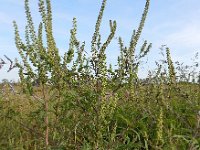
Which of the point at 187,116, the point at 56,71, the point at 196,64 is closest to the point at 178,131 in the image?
the point at 187,116

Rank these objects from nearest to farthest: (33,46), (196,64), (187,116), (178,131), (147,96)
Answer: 1. (33,46)
2. (178,131)
3. (187,116)
4. (147,96)
5. (196,64)

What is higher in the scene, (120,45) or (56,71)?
(120,45)

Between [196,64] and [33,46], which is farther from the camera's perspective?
[196,64]

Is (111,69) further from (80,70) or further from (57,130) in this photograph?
(57,130)

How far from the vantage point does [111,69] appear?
3.05 m

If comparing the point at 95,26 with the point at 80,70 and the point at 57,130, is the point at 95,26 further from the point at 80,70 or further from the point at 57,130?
the point at 57,130

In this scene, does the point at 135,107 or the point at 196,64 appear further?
the point at 196,64


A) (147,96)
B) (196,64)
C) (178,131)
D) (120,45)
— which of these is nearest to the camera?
(120,45)

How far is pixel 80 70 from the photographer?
3.17 m

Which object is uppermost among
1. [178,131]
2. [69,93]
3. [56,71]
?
[56,71]

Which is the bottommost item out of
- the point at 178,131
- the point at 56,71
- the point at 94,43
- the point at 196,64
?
the point at 178,131

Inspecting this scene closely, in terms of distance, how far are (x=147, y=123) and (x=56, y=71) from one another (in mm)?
1702

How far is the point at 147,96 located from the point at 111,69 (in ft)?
7.44

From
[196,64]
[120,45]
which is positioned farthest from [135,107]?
[196,64]
